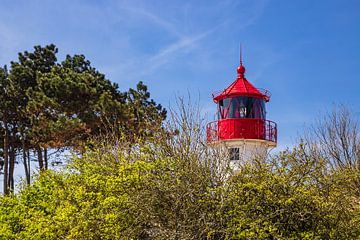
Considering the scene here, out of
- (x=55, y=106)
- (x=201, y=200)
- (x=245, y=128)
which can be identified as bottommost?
(x=201, y=200)

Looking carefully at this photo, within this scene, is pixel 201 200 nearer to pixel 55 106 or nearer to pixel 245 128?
pixel 245 128

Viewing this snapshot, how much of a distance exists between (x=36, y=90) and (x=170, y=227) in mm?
18740

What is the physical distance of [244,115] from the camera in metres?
18.2

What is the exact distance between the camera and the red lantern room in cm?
1777

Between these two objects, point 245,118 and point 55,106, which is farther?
point 55,106

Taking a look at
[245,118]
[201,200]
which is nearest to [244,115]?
[245,118]

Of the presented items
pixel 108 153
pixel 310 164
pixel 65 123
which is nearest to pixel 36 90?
pixel 65 123

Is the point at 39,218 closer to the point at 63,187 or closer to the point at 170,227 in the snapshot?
the point at 63,187

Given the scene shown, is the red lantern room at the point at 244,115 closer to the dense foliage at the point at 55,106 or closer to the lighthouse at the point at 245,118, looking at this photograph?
the lighthouse at the point at 245,118

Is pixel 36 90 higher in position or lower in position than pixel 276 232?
higher

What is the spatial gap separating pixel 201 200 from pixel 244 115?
9.02 m

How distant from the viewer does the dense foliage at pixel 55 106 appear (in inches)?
959

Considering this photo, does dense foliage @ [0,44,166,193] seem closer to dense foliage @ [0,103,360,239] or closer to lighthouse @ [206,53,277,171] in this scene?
lighthouse @ [206,53,277,171]

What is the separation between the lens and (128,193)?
10.3 meters
